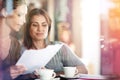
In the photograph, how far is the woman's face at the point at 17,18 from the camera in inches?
55.3

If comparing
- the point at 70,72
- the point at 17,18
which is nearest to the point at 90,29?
the point at 70,72

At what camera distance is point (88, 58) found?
4.56 ft

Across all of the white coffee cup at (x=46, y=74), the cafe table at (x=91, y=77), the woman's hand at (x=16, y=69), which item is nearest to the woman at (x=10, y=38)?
the woman's hand at (x=16, y=69)

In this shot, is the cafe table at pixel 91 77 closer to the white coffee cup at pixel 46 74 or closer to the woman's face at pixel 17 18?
the white coffee cup at pixel 46 74

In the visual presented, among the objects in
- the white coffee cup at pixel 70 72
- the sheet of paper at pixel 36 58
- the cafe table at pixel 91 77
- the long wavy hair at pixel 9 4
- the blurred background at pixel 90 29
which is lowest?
the cafe table at pixel 91 77

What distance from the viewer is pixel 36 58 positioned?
1.41 metres

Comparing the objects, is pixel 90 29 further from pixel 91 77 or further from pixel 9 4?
pixel 9 4

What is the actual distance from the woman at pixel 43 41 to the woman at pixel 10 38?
5 centimetres

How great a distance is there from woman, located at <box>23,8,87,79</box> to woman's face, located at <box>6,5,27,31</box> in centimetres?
3

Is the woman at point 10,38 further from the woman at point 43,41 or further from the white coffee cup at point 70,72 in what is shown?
the white coffee cup at point 70,72

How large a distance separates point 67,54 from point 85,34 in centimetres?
14

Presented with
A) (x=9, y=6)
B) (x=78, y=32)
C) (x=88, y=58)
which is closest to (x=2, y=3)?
(x=9, y=6)

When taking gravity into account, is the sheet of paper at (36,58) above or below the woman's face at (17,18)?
below

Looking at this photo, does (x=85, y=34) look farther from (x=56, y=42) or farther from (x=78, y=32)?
(x=56, y=42)
